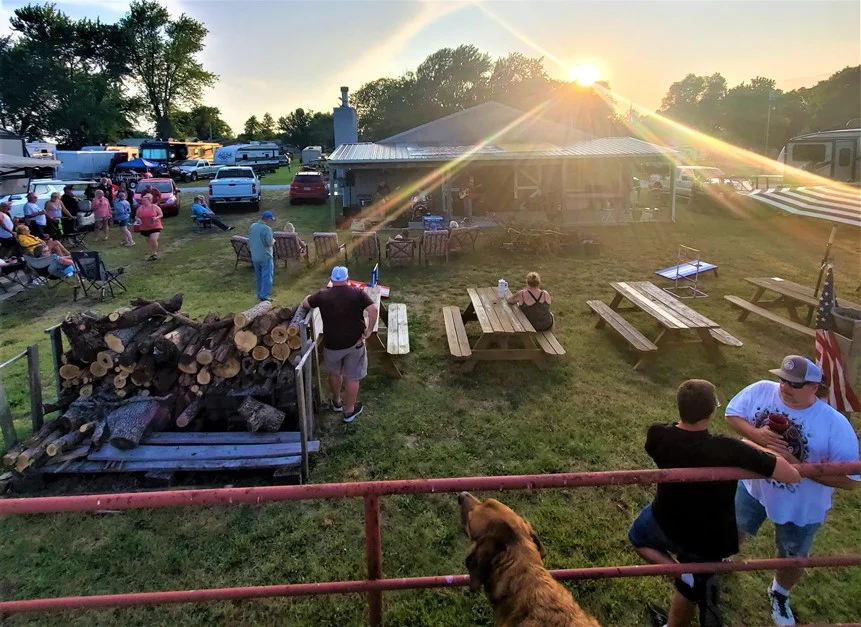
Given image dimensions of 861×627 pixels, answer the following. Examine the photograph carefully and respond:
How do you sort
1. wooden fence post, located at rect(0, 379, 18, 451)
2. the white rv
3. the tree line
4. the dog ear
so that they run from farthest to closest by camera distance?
1. the tree line
2. the white rv
3. wooden fence post, located at rect(0, 379, 18, 451)
4. the dog ear

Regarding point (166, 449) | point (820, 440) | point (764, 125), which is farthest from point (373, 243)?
point (764, 125)

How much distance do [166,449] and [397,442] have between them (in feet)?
7.20

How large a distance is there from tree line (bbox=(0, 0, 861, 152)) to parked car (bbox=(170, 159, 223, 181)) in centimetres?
1853

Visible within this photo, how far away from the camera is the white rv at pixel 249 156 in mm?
41406

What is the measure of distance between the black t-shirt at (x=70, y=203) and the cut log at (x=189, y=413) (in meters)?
15.5

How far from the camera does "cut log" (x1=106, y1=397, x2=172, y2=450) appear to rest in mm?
4988

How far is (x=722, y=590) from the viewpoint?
11.7ft

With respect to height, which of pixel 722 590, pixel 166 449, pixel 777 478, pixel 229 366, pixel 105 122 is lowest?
pixel 722 590

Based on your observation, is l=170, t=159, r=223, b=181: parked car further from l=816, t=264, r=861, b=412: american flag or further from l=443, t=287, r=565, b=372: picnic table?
l=816, t=264, r=861, b=412: american flag

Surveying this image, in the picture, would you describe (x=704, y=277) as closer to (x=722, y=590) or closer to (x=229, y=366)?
(x=722, y=590)

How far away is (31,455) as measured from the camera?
15.6ft

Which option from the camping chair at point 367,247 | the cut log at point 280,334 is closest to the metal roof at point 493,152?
the camping chair at point 367,247

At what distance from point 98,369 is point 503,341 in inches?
190

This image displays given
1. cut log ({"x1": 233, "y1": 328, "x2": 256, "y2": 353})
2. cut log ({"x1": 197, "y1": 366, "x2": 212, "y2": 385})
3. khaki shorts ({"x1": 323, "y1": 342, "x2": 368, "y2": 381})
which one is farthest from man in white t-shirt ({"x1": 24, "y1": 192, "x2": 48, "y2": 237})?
khaki shorts ({"x1": 323, "y1": 342, "x2": 368, "y2": 381})
